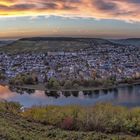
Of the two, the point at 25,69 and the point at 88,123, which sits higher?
the point at 88,123

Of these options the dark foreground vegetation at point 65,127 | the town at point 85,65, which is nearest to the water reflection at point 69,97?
the town at point 85,65

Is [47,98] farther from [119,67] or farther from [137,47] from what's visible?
[137,47]

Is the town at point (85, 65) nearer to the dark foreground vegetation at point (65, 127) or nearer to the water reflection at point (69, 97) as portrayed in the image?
the water reflection at point (69, 97)

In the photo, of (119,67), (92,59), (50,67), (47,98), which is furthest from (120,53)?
(47,98)

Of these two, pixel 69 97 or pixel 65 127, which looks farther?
pixel 69 97

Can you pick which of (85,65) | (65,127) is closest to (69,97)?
(65,127)

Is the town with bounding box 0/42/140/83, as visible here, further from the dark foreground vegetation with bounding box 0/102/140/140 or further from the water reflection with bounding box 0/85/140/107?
the dark foreground vegetation with bounding box 0/102/140/140

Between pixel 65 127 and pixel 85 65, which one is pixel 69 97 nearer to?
pixel 65 127

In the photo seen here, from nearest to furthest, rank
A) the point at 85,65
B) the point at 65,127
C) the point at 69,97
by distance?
the point at 65,127
the point at 69,97
the point at 85,65
